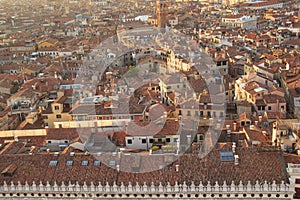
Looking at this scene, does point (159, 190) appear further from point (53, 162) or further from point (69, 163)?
point (53, 162)

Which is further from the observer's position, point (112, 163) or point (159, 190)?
point (112, 163)

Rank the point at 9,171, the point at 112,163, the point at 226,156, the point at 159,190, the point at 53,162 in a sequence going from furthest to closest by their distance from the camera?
the point at 53,162 < the point at 112,163 < the point at 9,171 < the point at 226,156 < the point at 159,190

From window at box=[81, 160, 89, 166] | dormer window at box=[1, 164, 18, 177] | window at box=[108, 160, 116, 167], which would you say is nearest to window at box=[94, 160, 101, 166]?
window at box=[81, 160, 89, 166]

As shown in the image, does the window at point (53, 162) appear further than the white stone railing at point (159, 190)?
Yes

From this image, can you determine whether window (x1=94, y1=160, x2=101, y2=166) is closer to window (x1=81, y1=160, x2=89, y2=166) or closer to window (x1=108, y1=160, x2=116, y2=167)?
window (x1=81, y1=160, x2=89, y2=166)

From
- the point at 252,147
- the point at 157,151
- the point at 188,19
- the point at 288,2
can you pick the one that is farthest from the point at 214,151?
the point at 288,2

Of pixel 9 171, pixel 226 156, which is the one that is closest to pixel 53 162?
pixel 9 171

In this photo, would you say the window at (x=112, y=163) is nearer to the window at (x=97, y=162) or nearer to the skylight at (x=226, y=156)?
the window at (x=97, y=162)

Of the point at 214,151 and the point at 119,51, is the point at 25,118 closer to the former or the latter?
the point at 214,151

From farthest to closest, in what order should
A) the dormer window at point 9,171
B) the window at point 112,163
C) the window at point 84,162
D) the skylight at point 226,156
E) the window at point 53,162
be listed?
1. the window at point 53,162
2. the window at point 84,162
3. the window at point 112,163
4. the dormer window at point 9,171
5. the skylight at point 226,156

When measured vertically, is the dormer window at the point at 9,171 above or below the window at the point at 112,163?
below

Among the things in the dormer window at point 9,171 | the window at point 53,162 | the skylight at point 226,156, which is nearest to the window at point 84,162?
the window at point 53,162
